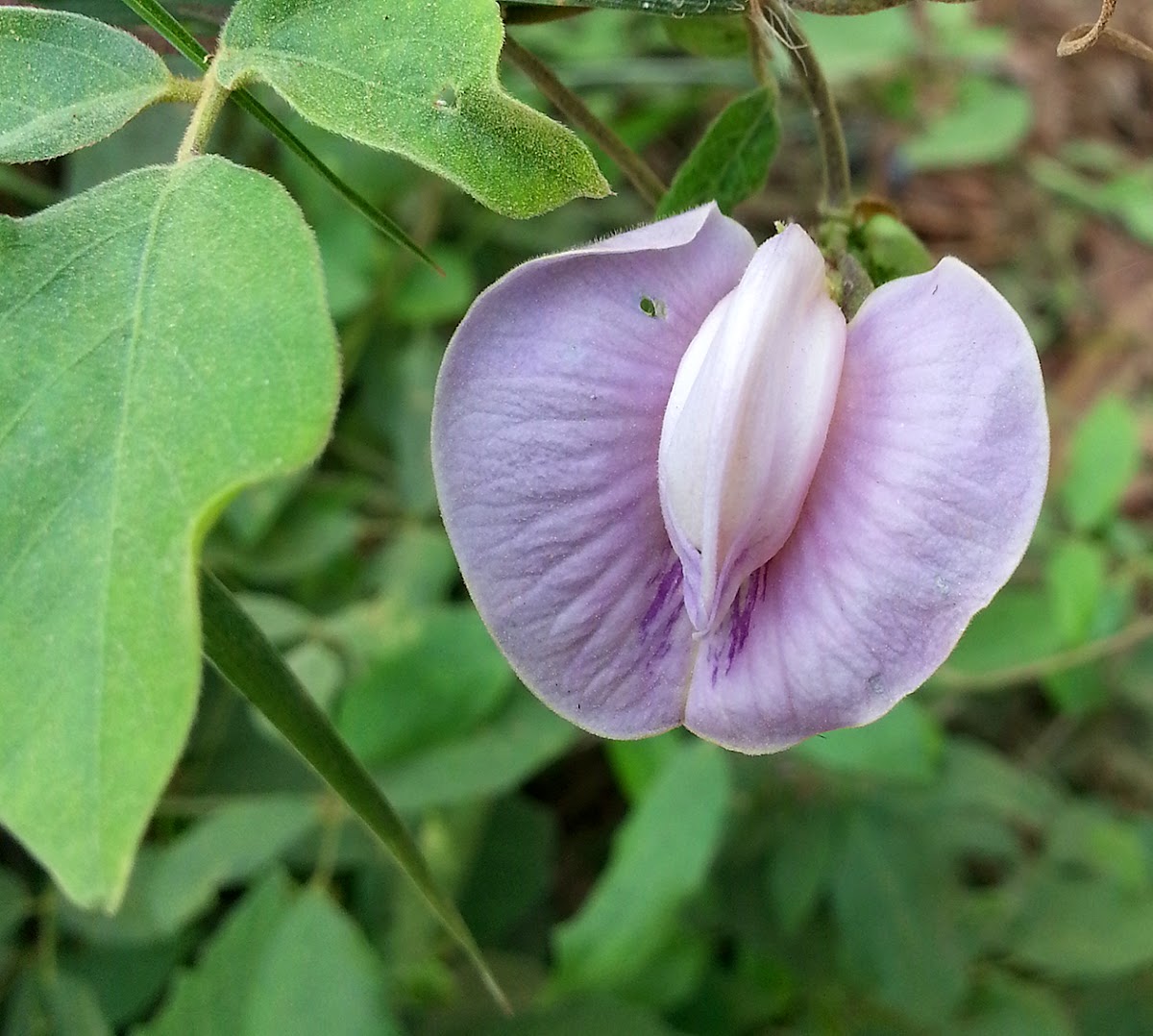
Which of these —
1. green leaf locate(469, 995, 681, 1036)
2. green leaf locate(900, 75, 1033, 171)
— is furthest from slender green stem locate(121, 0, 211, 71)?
green leaf locate(900, 75, 1033, 171)

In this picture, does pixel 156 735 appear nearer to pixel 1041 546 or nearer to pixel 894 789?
pixel 894 789

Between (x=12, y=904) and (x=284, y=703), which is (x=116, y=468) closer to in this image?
(x=284, y=703)

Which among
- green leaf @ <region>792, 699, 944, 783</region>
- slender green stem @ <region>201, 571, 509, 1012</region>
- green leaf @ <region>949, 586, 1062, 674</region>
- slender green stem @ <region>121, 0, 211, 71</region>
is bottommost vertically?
green leaf @ <region>949, 586, 1062, 674</region>

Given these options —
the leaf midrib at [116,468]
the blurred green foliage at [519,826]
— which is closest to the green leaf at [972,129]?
the blurred green foliage at [519,826]

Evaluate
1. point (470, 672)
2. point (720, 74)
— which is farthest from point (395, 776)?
point (720, 74)

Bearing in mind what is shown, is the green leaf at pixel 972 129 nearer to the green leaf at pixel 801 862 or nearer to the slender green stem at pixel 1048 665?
the slender green stem at pixel 1048 665

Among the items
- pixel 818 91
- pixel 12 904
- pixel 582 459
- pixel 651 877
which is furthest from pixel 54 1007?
pixel 818 91

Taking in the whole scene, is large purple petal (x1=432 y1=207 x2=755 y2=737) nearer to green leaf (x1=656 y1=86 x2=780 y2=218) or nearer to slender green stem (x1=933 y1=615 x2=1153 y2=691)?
green leaf (x1=656 y1=86 x2=780 y2=218)
